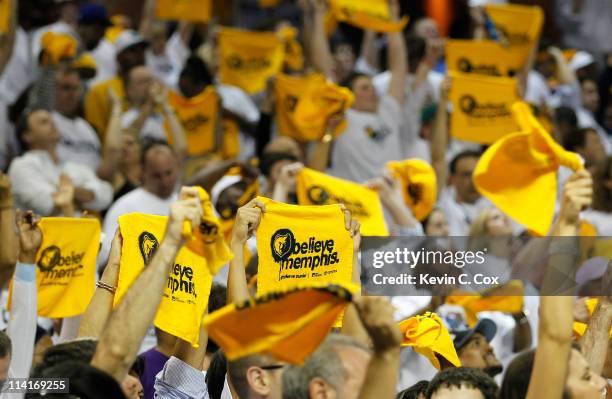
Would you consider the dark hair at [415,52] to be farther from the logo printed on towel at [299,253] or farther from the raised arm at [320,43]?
the logo printed on towel at [299,253]

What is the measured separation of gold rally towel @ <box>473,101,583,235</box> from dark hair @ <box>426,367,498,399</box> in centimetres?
166

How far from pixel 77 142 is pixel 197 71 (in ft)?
5.27

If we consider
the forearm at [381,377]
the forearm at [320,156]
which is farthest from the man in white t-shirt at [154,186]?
the forearm at [381,377]

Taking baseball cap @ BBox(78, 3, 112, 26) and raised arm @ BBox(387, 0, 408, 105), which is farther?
baseball cap @ BBox(78, 3, 112, 26)

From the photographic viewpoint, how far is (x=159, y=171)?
26.4 ft

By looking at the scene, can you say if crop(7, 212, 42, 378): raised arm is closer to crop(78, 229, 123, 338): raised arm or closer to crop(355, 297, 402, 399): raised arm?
crop(78, 229, 123, 338): raised arm

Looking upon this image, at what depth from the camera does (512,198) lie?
6.00m

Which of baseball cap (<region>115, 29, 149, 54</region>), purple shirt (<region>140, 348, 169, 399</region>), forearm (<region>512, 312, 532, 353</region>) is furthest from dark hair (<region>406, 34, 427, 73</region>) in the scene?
purple shirt (<region>140, 348, 169, 399</region>)

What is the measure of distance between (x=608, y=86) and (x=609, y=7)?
1.42 metres

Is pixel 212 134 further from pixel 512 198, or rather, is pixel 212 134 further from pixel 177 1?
pixel 512 198

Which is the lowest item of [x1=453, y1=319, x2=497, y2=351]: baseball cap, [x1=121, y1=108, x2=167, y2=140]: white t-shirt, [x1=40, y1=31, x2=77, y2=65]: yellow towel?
[x1=121, y1=108, x2=167, y2=140]: white t-shirt

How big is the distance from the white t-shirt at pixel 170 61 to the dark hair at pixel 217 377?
20.7 ft

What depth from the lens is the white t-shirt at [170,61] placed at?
442 inches

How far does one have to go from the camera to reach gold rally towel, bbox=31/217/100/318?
5.76 m
